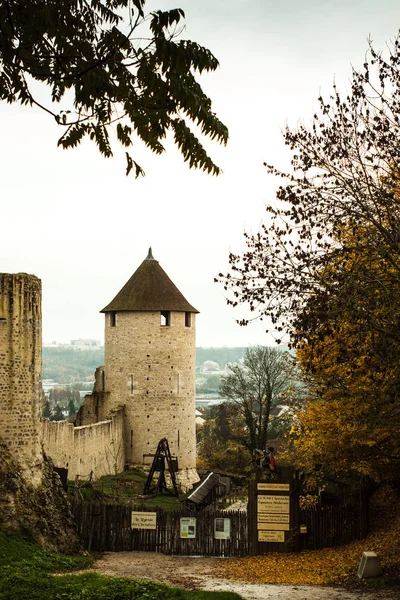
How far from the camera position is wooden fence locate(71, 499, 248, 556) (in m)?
19.9

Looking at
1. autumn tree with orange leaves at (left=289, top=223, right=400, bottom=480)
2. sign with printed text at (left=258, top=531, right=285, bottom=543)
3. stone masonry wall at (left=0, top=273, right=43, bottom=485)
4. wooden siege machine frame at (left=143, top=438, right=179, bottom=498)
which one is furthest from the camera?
wooden siege machine frame at (left=143, top=438, right=179, bottom=498)

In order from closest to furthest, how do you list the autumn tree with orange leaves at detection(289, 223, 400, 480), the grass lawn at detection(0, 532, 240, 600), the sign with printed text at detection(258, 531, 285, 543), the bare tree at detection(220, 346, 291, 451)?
the grass lawn at detection(0, 532, 240, 600) → the autumn tree with orange leaves at detection(289, 223, 400, 480) → the sign with printed text at detection(258, 531, 285, 543) → the bare tree at detection(220, 346, 291, 451)

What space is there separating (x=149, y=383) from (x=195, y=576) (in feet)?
69.8

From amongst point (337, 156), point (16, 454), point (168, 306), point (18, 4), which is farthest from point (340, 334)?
point (168, 306)

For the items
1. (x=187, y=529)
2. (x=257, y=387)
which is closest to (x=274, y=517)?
(x=187, y=529)

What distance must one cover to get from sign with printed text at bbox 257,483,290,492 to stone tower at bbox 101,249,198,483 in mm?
18144

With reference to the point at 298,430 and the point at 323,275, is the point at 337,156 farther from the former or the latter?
the point at 298,430

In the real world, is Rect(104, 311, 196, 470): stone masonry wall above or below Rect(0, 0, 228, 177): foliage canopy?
below

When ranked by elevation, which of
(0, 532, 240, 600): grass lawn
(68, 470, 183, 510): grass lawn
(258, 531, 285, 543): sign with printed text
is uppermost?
(0, 532, 240, 600): grass lawn

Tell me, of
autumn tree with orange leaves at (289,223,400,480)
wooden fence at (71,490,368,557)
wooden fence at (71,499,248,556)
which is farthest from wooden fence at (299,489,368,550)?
autumn tree with orange leaves at (289,223,400,480)

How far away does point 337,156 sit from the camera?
13.1 m

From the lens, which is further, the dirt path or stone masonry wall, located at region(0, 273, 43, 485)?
stone masonry wall, located at region(0, 273, 43, 485)

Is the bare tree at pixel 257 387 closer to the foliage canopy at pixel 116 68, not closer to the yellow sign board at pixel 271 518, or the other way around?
the yellow sign board at pixel 271 518

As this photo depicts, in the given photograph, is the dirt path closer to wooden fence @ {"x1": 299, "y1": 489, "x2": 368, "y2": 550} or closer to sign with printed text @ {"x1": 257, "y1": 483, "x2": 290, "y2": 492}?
sign with printed text @ {"x1": 257, "y1": 483, "x2": 290, "y2": 492}
